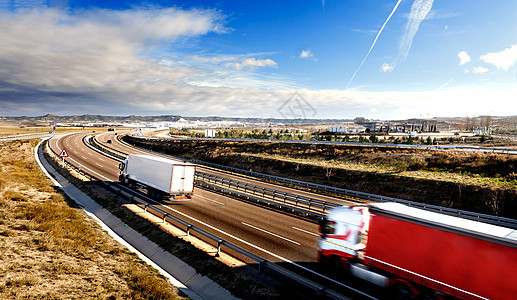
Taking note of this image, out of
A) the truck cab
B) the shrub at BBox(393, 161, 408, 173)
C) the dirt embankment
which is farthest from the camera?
the shrub at BBox(393, 161, 408, 173)

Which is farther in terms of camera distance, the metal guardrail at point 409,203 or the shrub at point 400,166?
the shrub at point 400,166

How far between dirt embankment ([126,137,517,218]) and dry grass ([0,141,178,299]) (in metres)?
29.3

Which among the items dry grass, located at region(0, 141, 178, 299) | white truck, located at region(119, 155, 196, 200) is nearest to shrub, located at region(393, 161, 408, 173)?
white truck, located at region(119, 155, 196, 200)

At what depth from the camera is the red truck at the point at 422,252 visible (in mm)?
8023

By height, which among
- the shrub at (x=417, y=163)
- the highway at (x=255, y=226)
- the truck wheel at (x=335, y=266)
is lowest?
the highway at (x=255, y=226)

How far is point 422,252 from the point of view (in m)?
9.42

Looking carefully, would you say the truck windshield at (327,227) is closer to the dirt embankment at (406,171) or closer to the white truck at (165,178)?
the white truck at (165,178)

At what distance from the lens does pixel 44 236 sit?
14.5 metres

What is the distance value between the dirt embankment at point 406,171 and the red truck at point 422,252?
73.0ft

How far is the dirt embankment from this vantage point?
2762cm

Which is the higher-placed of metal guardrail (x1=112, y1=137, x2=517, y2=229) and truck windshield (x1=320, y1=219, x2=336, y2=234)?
truck windshield (x1=320, y1=219, x2=336, y2=234)

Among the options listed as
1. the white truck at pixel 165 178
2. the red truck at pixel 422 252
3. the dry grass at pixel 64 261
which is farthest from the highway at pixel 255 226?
the dry grass at pixel 64 261

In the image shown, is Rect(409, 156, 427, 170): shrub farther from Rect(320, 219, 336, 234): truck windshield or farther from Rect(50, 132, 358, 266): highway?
Rect(320, 219, 336, 234): truck windshield

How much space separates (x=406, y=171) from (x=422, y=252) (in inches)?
1239
